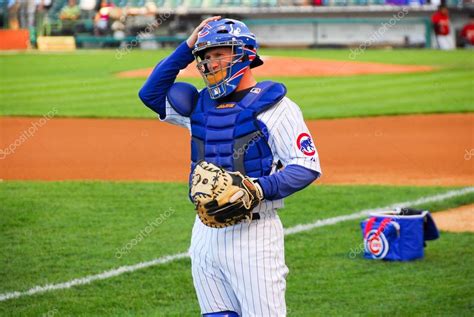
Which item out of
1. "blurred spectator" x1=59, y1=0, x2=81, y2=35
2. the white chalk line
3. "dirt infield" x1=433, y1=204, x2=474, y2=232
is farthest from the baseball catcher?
"blurred spectator" x1=59, y1=0, x2=81, y2=35

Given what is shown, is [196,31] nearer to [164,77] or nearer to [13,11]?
[164,77]

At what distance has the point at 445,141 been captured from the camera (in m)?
14.5

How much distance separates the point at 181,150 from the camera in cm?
1385

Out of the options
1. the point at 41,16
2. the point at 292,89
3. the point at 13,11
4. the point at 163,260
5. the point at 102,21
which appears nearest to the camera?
the point at 163,260

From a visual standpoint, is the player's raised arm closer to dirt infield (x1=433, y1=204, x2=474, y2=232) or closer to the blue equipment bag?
the blue equipment bag

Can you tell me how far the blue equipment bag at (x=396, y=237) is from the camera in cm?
797

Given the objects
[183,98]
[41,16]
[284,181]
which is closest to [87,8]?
[41,16]

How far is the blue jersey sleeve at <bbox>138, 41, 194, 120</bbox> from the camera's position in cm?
475

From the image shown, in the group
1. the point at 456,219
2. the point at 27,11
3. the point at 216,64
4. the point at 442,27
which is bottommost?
the point at 442,27

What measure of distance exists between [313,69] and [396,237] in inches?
720

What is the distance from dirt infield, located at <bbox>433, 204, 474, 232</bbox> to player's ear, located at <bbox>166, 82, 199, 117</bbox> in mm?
5069

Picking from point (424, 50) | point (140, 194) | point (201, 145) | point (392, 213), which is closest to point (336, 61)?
point (424, 50)

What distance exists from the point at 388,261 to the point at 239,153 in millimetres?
3907

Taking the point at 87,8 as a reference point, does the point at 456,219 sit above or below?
above
